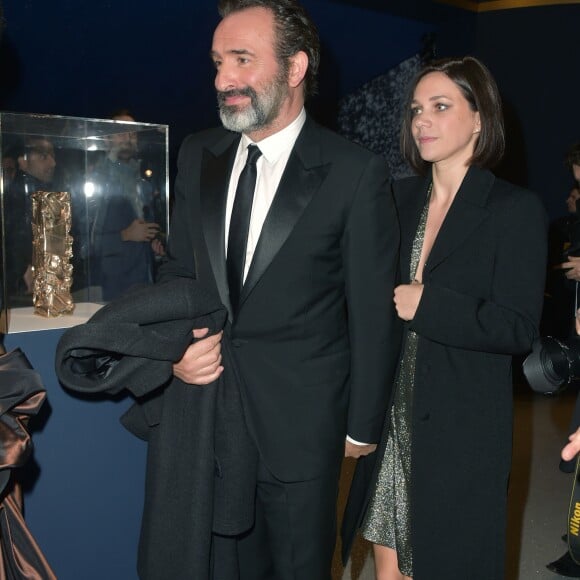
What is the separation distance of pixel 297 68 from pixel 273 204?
1.17ft

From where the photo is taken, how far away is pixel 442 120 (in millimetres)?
1996

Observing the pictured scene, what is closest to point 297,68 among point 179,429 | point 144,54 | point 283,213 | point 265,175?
point 265,175

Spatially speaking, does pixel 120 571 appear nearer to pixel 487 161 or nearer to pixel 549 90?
pixel 487 161

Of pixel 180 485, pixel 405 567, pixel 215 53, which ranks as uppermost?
pixel 215 53

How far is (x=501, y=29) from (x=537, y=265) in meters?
4.39

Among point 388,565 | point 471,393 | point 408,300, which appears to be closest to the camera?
point 408,300

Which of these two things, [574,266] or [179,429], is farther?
[574,266]

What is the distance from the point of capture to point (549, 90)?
19.0ft

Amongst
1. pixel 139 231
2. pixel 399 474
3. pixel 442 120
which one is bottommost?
pixel 399 474

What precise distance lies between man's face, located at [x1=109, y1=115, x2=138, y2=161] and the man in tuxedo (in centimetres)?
35

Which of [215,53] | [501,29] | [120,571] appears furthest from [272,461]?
[501,29]

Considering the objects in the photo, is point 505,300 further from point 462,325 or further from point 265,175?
point 265,175

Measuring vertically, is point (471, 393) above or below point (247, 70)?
below

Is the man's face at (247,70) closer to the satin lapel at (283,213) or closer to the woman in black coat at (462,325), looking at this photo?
the satin lapel at (283,213)
